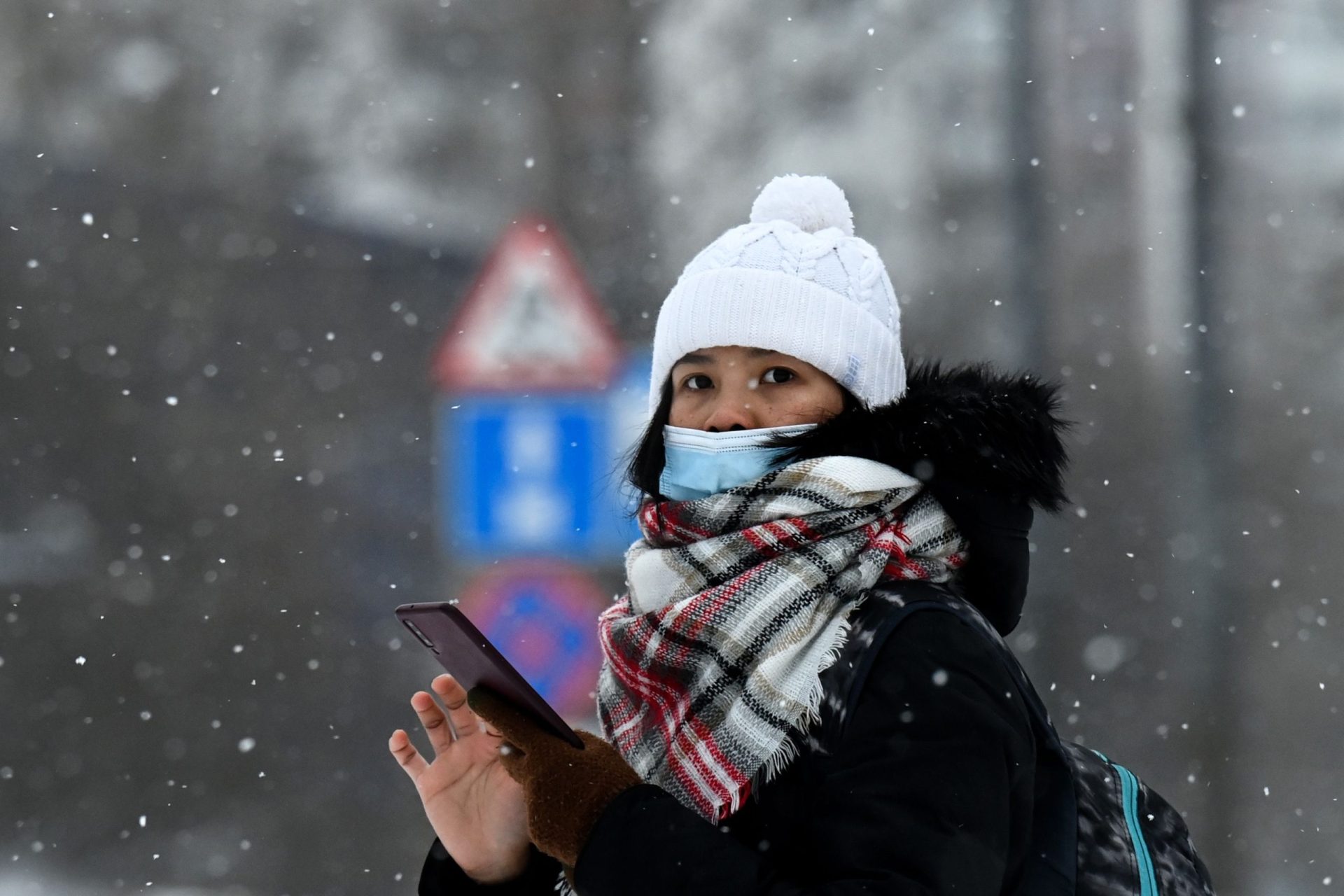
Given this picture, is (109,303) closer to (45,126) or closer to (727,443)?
(45,126)

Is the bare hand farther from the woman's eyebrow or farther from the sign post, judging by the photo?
the sign post

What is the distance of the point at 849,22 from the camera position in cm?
414

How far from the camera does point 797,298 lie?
1.71 metres

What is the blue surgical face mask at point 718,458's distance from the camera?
157cm

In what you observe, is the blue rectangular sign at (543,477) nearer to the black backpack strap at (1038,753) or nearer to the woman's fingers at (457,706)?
the woman's fingers at (457,706)

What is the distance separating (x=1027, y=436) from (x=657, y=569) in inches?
17.9

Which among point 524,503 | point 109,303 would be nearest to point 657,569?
point 524,503

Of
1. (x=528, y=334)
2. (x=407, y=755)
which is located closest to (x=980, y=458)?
(x=407, y=755)

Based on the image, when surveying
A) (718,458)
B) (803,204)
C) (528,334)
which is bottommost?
(718,458)

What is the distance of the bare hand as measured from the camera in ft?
5.20

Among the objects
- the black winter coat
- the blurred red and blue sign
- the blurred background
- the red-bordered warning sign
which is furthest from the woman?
the blurred background

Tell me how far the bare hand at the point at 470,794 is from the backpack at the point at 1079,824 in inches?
21.3

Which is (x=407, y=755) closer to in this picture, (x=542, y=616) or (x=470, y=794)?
(x=470, y=794)

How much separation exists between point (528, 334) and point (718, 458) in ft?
6.79
